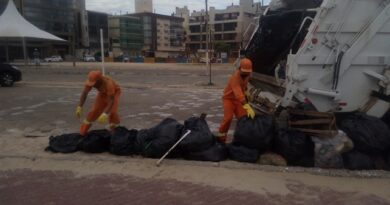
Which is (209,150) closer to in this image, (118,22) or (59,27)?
(59,27)

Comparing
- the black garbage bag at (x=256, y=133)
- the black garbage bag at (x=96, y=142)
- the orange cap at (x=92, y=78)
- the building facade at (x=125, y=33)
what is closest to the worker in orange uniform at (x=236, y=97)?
the black garbage bag at (x=256, y=133)

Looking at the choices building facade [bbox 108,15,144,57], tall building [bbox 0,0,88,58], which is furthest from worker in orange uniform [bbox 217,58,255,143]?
building facade [bbox 108,15,144,57]

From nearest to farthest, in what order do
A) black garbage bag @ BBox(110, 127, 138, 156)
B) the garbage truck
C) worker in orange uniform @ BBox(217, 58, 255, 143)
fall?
the garbage truck < black garbage bag @ BBox(110, 127, 138, 156) < worker in orange uniform @ BBox(217, 58, 255, 143)

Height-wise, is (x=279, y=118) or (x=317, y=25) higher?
(x=317, y=25)

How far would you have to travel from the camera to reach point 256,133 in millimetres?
5234

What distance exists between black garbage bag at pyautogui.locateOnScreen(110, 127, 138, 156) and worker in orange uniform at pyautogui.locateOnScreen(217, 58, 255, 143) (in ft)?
4.19

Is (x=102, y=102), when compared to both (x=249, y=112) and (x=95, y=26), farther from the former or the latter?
(x=95, y=26)

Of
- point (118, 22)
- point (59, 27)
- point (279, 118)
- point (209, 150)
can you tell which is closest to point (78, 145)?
point (209, 150)

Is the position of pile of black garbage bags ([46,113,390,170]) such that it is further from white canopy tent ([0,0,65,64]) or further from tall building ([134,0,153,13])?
tall building ([134,0,153,13])

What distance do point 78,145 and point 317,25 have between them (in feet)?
12.6

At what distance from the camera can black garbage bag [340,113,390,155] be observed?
5.09 m

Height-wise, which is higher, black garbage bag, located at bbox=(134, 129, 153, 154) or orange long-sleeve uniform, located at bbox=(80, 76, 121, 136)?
orange long-sleeve uniform, located at bbox=(80, 76, 121, 136)

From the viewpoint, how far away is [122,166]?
5.20 metres

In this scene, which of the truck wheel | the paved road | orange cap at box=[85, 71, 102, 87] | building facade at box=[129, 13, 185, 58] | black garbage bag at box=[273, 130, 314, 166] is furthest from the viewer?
building facade at box=[129, 13, 185, 58]
